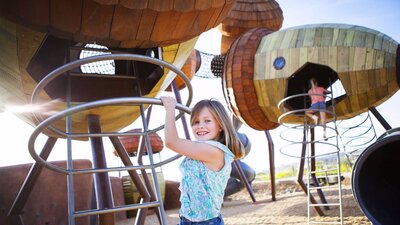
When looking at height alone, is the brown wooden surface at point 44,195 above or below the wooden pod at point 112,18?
below

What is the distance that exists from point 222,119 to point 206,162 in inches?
7.5

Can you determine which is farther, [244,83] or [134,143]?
[134,143]

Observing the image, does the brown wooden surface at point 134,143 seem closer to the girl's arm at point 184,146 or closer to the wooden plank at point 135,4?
the wooden plank at point 135,4

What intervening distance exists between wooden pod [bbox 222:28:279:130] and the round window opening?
0.47m

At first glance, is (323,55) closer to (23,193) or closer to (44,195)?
(44,195)

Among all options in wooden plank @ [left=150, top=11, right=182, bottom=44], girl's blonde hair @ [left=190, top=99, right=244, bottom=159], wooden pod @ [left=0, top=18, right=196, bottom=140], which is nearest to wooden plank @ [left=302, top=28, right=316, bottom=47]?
wooden pod @ [left=0, top=18, right=196, bottom=140]

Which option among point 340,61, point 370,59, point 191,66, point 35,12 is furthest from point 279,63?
point 35,12

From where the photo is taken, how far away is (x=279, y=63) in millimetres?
6469

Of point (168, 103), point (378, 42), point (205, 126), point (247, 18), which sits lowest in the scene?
point (205, 126)

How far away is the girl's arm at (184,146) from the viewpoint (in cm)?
149

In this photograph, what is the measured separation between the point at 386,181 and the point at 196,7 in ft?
8.51

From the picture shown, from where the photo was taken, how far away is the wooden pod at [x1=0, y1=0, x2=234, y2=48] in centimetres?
197

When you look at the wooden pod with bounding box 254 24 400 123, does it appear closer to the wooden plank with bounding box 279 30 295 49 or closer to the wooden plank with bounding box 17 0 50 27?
the wooden plank with bounding box 279 30 295 49

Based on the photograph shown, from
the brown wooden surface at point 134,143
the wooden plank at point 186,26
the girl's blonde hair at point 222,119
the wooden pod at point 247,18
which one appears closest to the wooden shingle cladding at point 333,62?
the wooden pod at point 247,18
